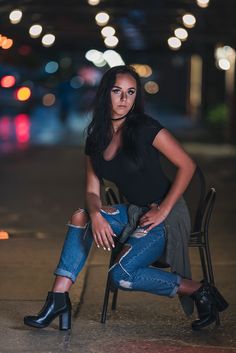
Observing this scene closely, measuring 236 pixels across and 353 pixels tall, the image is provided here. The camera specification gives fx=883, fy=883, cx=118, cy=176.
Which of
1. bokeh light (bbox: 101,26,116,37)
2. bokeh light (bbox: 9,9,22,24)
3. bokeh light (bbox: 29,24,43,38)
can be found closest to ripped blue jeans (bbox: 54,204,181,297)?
bokeh light (bbox: 9,9,22,24)

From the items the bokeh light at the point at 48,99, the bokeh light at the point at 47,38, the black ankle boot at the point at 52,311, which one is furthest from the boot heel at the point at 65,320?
the bokeh light at the point at 48,99

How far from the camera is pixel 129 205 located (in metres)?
5.34

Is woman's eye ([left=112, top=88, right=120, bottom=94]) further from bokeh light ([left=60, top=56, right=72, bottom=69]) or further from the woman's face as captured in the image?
bokeh light ([left=60, top=56, right=72, bottom=69])

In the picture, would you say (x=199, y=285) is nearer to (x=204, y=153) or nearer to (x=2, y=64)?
(x=204, y=153)

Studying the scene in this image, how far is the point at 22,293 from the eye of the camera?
6.10m

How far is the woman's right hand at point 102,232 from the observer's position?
512 centimetres

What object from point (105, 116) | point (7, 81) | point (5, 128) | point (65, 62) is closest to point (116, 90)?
point (105, 116)

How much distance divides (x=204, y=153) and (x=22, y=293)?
1156 cm

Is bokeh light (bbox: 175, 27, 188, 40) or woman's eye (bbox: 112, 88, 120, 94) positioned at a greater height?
bokeh light (bbox: 175, 27, 188, 40)

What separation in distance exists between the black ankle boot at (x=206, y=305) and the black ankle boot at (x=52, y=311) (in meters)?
0.76

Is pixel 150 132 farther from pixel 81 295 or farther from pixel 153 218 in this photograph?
pixel 81 295

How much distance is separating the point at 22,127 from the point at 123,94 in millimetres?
18508

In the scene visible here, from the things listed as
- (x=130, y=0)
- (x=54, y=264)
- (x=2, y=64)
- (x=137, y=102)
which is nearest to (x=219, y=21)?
(x=130, y=0)

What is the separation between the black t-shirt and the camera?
518 cm
